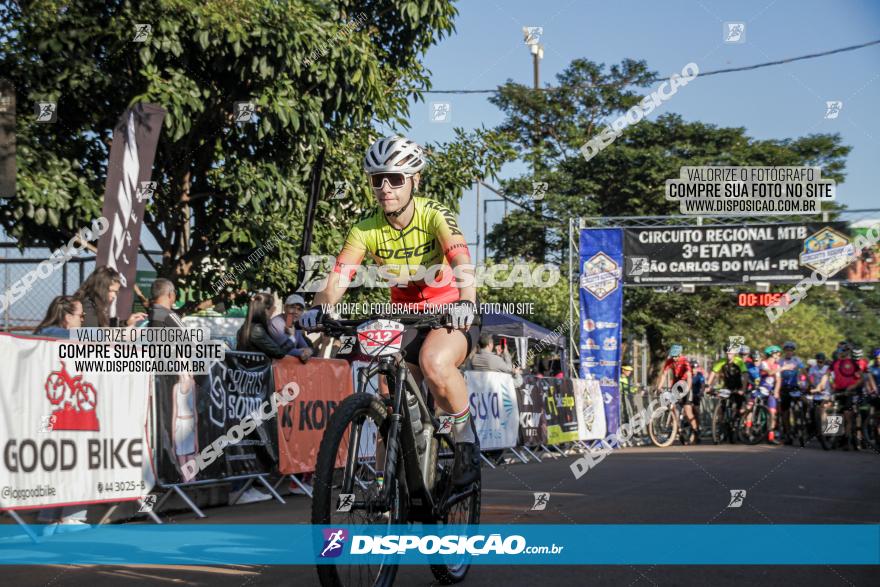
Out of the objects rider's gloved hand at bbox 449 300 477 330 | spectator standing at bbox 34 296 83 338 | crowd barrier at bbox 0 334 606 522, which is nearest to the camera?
rider's gloved hand at bbox 449 300 477 330

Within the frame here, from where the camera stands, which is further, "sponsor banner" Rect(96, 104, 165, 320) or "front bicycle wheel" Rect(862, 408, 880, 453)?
"front bicycle wheel" Rect(862, 408, 880, 453)

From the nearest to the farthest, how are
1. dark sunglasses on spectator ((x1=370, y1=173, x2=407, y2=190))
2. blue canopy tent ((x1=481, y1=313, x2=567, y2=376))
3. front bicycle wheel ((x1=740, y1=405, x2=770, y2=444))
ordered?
dark sunglasses on spectator ((x1=370, y1=173, x2=407, y2=190))
front bicycle wheel ((x1=740, y1=405, x2=770, y2=444))
blue canopy tent ((x1=481, y1=313, x2=567, y2=376))

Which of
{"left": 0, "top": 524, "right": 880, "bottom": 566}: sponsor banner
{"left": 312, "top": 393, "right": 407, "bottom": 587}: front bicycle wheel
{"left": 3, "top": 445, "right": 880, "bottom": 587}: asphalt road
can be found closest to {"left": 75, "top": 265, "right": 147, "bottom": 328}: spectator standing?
{"left": 3, "top": 445, "right": 880, "bottom": 587}: asphalt road

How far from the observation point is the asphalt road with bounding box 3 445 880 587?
5.47 metres

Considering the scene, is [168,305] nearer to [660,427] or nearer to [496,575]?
[496,575]

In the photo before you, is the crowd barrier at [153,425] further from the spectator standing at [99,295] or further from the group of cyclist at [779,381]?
the group of cyclist at [779,381]

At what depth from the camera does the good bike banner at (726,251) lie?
25734 mm

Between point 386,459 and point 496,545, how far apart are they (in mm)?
2212

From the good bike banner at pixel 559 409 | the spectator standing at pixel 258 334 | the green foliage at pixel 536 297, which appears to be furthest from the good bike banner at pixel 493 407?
the green foliage at pixel 536 297

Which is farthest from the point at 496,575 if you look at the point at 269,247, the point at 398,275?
the point at 269,247

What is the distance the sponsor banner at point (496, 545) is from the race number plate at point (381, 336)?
768 millimetres

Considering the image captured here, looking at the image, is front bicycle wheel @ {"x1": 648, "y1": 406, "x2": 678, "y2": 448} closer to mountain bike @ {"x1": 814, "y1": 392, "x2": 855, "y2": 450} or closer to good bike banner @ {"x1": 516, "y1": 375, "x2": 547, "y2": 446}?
mountain bike @ {"x1": 814, "y1": 392, "x2": 855, "y2": 450}

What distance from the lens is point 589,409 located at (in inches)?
903

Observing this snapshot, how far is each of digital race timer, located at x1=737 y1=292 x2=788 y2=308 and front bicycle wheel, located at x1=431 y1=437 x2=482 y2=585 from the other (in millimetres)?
32891
